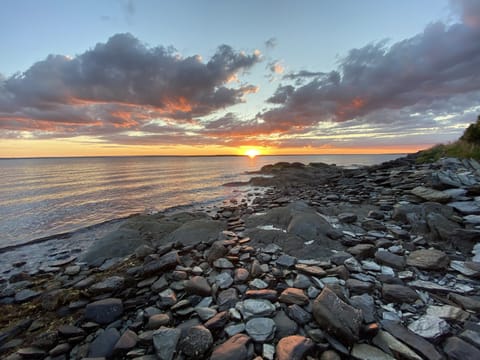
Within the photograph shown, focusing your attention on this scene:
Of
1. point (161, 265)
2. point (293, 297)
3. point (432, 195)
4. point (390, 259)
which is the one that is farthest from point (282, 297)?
point (432, 195)

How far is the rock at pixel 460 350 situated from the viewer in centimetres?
206

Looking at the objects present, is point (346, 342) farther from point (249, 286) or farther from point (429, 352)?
point (249, 286)

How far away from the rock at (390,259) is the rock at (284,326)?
252 centimetres

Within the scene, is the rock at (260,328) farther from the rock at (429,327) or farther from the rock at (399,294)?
the rock at (399,294)

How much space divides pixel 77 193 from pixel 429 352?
2543 centimetres

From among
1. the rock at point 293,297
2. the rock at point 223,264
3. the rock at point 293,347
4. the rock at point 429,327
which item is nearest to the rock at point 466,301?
the rock at point 429,327

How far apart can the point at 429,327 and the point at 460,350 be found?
0.36m

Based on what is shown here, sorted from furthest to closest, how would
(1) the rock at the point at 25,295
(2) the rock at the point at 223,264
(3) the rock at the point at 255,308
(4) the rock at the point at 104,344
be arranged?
(1) the rock at the point at 25,295, (2) the rock at the point at 223,264, (3) the rock at the point at 255,308, (4) the rock at the point at 104,344

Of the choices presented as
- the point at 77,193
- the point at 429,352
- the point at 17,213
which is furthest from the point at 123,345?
the point at 77,193

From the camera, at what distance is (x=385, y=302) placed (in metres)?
3.04

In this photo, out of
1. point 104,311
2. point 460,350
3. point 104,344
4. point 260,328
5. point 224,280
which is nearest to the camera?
point 460,350

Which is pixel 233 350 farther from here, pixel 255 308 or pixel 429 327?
pixel 429 327

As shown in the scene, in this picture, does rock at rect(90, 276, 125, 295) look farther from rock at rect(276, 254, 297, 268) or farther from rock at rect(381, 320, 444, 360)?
rock at rect(381, 320, 444, 360)

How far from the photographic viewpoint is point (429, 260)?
3828 millimetres
